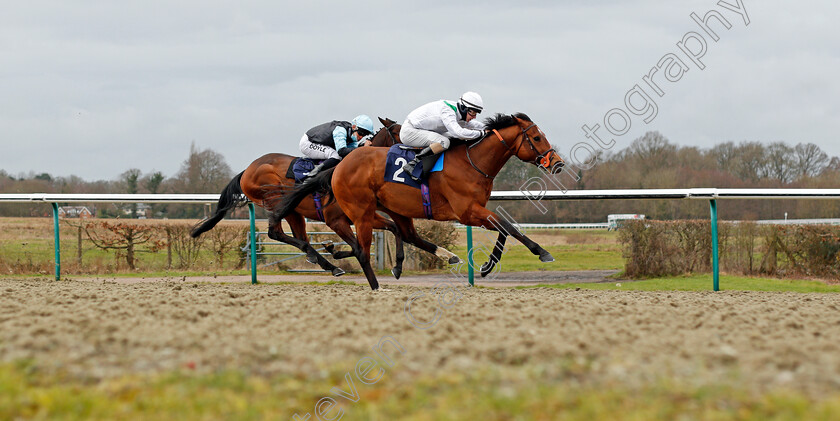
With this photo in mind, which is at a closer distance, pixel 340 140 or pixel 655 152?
pixel 340 140

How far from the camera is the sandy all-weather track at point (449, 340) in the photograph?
11.8 ft

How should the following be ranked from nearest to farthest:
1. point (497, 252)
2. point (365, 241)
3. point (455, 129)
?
1. point (455, 129)
2. point (497, 252)
3. point (365, 241)

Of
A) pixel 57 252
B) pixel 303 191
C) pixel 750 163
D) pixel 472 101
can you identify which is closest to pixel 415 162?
pixel 472 101

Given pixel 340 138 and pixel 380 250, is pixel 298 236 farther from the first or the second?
pixel 380 250

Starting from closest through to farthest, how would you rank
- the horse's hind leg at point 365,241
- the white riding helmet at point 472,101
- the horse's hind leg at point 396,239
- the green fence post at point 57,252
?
the white riding helmet at point 472,101 < the horse's hind leg at point 365,241 < the horse's hind leg at point 396,239 < the green fence post at point 57,252

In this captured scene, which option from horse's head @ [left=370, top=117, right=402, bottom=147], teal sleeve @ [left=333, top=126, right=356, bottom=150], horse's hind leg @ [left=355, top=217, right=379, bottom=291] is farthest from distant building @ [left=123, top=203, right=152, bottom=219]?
horse's hind leg @ [left=355, top=217, right=379, bottom=291]

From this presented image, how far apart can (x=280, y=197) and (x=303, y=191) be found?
3.02 ft

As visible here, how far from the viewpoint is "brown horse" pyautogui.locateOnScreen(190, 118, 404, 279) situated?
9898 millimetres

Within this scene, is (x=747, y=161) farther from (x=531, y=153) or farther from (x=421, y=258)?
(x=531, y=153)

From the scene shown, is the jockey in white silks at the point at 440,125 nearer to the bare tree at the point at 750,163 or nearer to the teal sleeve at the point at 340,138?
the teal sleeve at the point at 340,138

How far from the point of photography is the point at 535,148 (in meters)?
7.98

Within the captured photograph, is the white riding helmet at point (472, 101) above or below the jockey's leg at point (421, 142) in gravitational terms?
above

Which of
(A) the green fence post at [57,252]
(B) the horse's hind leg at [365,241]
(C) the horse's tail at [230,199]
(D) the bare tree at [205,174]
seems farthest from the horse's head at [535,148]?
(D) the bare tree at [205,174]

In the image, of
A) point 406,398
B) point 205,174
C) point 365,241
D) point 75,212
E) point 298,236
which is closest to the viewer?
point 406,398
